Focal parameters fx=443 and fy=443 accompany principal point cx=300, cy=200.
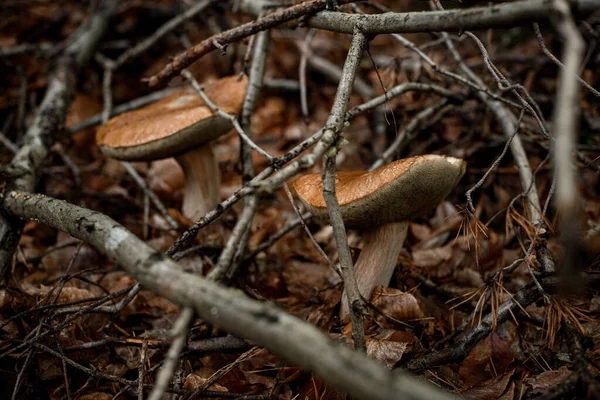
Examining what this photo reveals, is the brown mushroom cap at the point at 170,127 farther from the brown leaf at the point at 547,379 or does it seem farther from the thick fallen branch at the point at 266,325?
the brown leaf at the point at 547,379

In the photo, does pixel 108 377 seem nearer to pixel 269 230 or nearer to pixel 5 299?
pixel 5 299

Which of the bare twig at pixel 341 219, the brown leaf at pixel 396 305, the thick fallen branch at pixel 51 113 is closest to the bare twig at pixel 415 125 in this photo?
the brown leaf at pixel 396 305

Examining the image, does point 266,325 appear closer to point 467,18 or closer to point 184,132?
point 467,18

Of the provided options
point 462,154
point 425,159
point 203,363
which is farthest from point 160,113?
point 462,154

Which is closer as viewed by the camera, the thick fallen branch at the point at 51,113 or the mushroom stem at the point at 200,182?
the thick fallen branch at the point at 51,113

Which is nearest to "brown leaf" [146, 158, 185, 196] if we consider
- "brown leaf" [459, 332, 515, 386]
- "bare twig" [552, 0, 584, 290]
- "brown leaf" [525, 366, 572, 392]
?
"brown leaf" [459, 332, 515, 386]

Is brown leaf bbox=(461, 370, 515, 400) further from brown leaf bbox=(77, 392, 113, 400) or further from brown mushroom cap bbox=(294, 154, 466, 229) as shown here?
brown leaf bbox=(77, 392, 113, 400)

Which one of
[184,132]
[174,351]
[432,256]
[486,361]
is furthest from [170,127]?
[486,361]
